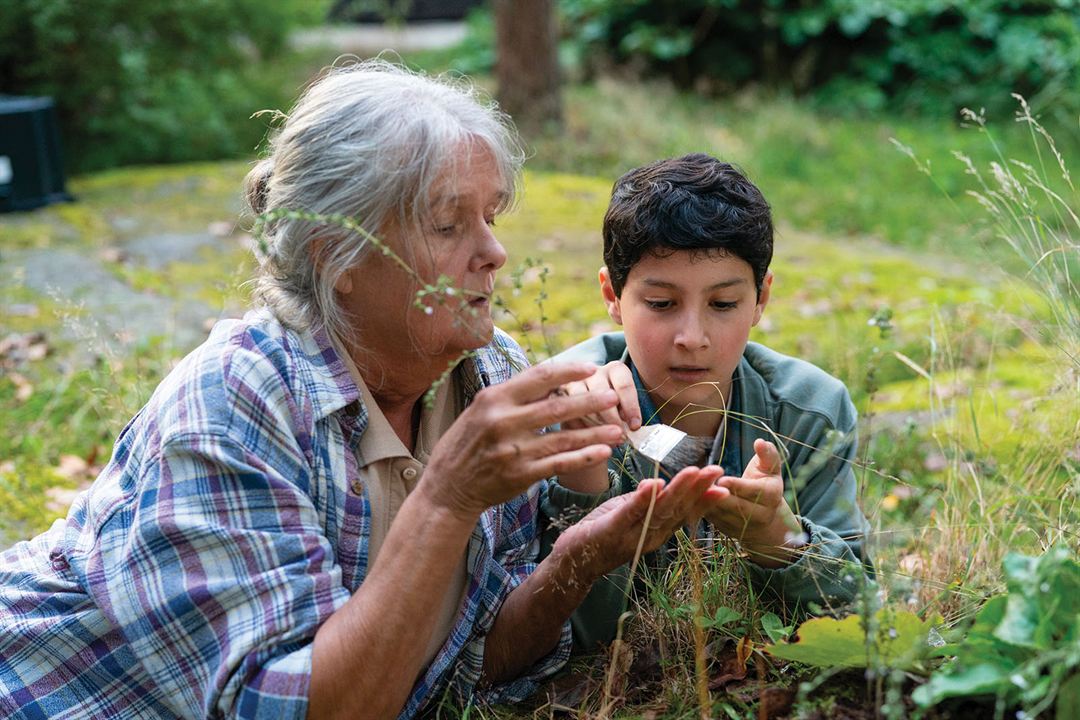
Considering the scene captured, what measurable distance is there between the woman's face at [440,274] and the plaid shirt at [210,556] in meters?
0.13

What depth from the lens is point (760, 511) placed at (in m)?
2.21

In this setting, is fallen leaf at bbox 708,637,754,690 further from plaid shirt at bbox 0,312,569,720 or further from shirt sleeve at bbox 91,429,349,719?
shirt sleeve at bbox 91,429,349,719

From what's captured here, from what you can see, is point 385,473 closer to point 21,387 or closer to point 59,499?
point 59,499

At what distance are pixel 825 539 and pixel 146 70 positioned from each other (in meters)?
7.51

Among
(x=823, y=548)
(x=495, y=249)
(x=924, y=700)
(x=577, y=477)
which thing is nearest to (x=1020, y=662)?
(x=924, y=700)

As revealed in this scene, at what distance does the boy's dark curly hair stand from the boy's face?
32 millimetres

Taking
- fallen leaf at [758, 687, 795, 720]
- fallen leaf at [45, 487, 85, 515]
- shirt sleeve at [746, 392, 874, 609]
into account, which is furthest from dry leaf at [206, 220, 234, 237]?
fallen leaf at [758, 687, 795, 720]

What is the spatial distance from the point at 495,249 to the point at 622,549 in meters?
0.64

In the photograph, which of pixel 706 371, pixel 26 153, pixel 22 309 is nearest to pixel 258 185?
pixel 706 371

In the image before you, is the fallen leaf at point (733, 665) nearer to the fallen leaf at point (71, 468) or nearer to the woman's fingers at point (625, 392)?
the woman's fingers at point (625, 392)

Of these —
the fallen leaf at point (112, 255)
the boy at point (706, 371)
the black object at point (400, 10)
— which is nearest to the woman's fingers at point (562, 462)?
the boy at point (706, 371)

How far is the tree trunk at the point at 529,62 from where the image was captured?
9031 mm

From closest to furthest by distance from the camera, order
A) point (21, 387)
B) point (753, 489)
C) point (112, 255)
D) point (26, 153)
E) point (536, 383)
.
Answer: point (536, 383) → point (753, 489) → point (21, 387) → point (112, 255) → point (26, 153)

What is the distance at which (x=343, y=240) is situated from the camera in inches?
89.2
